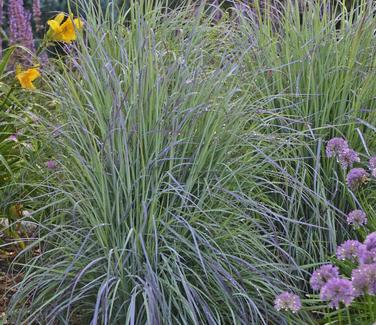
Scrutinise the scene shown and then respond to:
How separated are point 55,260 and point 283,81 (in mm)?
1526

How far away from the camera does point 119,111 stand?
124 inches

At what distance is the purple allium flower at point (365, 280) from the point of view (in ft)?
7.47

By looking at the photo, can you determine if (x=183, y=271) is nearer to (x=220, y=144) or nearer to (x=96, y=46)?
(x=220, y=144)

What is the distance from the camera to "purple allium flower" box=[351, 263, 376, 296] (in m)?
2.28

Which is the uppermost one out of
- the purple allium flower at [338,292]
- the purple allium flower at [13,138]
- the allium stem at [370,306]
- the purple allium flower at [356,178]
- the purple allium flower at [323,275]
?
the purple allium flower at [338,292]

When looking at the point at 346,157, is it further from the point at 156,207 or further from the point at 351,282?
the point at 351,282

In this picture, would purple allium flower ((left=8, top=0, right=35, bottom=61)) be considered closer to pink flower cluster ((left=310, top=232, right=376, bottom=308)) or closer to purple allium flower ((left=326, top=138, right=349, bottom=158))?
purple allium flower ((left=326, top=138, right=349, bottom=158))

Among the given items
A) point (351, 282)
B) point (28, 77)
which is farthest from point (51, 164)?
point (351, 282)

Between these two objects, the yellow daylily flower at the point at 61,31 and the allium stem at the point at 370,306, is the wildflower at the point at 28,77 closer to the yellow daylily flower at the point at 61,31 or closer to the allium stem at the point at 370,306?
the yellow daylily flower at the point at 61,31

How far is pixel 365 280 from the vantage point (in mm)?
2273

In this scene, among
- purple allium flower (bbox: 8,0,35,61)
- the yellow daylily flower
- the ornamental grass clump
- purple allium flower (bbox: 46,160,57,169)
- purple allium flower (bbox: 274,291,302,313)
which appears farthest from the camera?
purple allium flower (bbox: 8,0,35,61)

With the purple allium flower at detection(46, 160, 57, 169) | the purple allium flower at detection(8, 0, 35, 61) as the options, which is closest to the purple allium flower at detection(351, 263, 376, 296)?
the purple allium flower at detection(46, 160, 57, 169)

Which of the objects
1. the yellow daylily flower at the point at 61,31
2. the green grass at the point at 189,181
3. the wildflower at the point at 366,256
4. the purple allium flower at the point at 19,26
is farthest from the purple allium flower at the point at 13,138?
the wildflower at the point at 366,256

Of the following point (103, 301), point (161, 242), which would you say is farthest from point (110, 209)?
point (103, 301)
